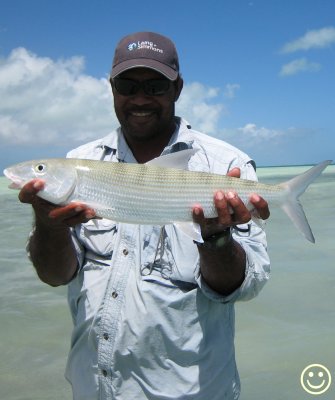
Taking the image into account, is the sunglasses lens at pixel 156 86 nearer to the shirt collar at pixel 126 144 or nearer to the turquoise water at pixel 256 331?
the shirt collar at pixel 126 144

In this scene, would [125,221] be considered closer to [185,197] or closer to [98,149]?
[185,197]

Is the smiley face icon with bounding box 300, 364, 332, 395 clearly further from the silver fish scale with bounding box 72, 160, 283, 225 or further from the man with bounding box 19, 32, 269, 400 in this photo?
the silver fish scale with bounding box 72, 160, 283, 225

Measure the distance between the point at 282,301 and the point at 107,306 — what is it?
4.75 meters

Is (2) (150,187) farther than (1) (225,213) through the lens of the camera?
Yes

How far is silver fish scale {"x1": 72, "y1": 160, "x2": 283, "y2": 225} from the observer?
2.71 metres

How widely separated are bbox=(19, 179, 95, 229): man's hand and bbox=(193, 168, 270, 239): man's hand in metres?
0.60

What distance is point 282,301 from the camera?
6.93 metres

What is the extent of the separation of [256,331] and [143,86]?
3794 millimetres

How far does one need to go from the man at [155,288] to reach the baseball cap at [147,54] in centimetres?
63

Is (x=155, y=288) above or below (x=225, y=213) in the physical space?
below

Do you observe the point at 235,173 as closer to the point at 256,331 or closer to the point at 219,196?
the point at 219,196

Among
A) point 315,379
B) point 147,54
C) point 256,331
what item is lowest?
point 315,379

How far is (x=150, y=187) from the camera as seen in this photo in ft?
9.23

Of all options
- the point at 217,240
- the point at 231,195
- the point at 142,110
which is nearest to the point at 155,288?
the point at 217,240
